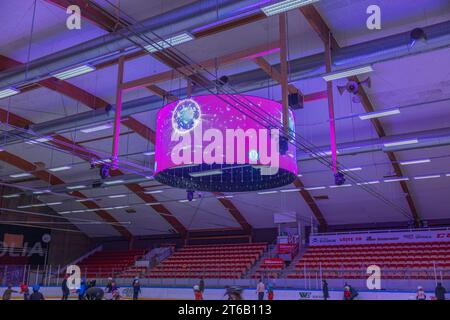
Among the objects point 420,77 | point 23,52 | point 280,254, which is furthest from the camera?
point 280,254

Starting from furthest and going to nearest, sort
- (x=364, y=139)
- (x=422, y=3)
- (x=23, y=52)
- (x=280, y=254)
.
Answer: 1. (x=280, y=254)
2. (x=364, y=139)
3. (x=23, y=52)
4. (x=422, y=3)

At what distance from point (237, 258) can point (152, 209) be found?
7177mm

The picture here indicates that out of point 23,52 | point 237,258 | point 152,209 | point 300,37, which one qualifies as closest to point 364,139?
point 300,37

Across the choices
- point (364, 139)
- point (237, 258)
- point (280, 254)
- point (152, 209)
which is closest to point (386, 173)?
point (364, 139)

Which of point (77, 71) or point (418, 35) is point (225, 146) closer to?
point (77, 71)

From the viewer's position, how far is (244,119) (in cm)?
1045

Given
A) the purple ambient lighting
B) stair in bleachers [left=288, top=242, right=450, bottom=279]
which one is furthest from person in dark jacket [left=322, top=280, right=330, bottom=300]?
the purple ambient lighting

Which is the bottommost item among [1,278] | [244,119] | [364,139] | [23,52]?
[1,278]

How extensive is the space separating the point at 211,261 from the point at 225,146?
54.4 feet

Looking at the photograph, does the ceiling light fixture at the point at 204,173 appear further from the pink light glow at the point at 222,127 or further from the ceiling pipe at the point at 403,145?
the ceiling pipe at the point at 403,145

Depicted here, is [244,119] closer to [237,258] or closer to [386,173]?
[386,173]

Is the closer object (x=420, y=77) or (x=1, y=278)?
(x=420, y=77)

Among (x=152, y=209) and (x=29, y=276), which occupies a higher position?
(x=152, y=209)

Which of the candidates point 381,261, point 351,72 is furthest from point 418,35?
point 381,261
